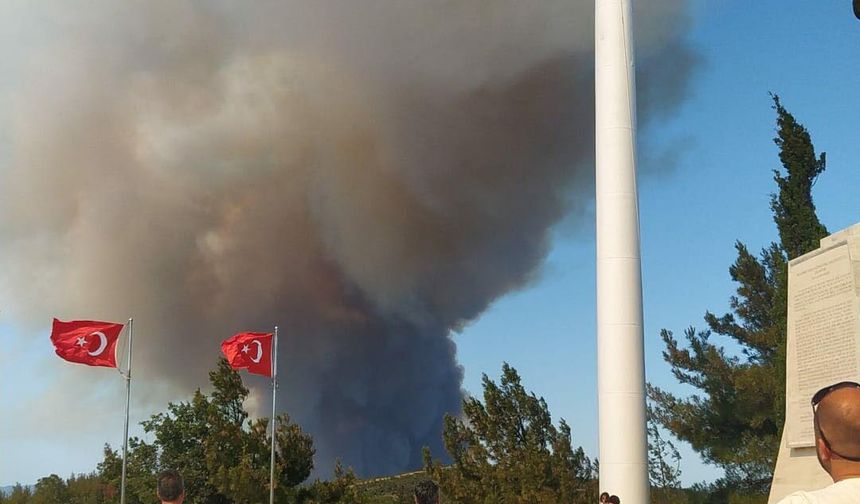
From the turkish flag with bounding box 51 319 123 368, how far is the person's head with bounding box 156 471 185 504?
21885 mm

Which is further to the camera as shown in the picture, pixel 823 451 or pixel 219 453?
pixel 219 453

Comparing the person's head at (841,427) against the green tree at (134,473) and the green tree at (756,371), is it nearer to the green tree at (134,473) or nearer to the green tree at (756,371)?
the green tree at (756,371)

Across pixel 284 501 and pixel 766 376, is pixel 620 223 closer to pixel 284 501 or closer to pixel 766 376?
pixel 766 376

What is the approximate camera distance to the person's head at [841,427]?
2865 millimetres

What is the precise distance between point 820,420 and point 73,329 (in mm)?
26074

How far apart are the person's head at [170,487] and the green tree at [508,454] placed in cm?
2892

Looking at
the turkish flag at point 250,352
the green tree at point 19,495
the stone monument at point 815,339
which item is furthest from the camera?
the green tree at point 19,495

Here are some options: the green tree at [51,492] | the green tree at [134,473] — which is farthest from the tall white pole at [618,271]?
the green tree at [51,492]

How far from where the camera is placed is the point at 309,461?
138ft

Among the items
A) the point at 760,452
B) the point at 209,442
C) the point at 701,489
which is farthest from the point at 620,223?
the point at 209,442

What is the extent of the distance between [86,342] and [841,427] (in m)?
26.0

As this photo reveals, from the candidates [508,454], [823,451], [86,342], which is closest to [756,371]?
[508,454]

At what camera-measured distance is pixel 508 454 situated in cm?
3597

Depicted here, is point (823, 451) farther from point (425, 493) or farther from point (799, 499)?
point (425, 493)
